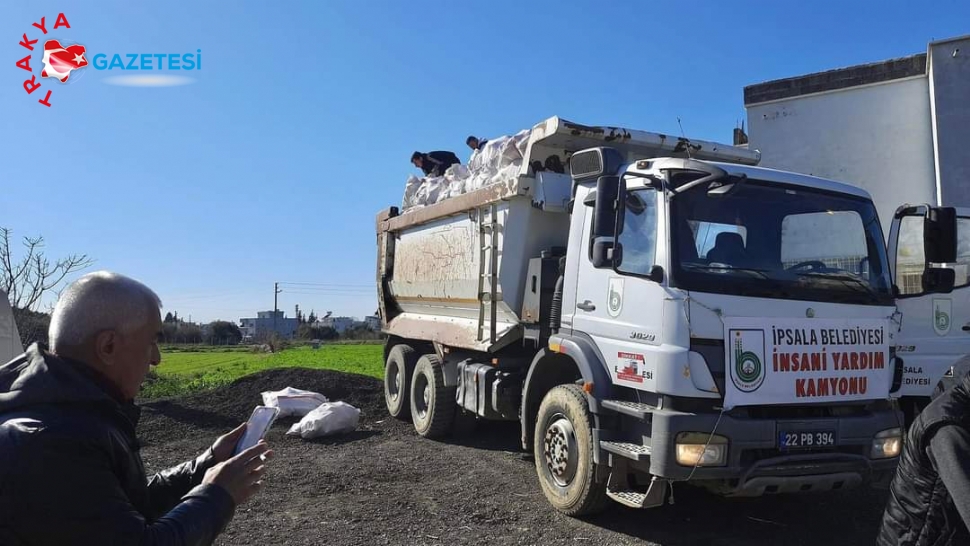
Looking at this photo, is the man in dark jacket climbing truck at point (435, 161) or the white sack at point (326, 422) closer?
the white sack at point (326, 422)

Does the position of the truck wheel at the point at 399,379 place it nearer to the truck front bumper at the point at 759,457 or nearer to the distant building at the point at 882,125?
the truck front bumper at the point at 759,457

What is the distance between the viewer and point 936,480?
223cm

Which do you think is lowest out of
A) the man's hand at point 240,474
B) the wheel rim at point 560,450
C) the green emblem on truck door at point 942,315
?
the wheel rim at point 560,450

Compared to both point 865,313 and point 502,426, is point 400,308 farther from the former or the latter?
point 865,313

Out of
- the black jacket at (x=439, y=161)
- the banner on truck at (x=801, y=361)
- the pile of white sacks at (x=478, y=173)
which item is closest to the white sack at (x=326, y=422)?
the pile of white sacks at (x=478, y=173)

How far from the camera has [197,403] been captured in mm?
11906

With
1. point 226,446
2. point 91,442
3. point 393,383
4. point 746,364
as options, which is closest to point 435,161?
point 393,383

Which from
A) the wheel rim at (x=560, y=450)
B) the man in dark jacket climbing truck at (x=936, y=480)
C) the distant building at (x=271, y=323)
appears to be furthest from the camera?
the distant building at (x=271, y=323)

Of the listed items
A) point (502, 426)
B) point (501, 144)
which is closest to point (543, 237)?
point (501, 144)

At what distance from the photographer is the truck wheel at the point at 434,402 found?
8750mm

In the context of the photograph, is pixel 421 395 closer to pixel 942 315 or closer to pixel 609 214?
pixel 609 214

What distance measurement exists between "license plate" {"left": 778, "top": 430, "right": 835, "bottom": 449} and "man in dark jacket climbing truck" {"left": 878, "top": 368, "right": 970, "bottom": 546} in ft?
7.05

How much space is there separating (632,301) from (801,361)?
116 centimetres

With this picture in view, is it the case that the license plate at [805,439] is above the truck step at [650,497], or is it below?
above
